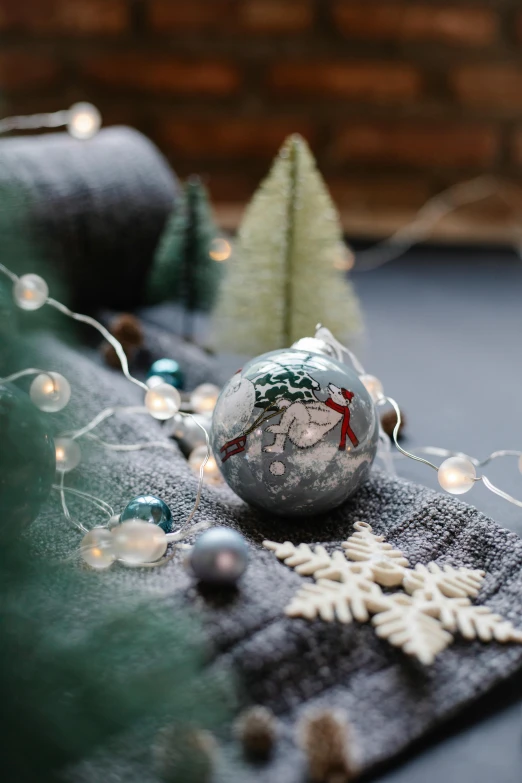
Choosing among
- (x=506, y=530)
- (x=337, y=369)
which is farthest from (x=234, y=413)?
(x=506, y=530)

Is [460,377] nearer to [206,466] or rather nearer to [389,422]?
[389,422]

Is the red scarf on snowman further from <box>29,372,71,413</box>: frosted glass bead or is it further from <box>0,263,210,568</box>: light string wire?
<box>29,372,71,413</box>: frosted glass bead

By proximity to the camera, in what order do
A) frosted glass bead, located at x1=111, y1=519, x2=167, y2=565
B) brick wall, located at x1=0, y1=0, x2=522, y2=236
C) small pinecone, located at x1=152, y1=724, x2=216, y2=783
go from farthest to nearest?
brick wall, located at x1=0, y1=0, x2=522, y2=236, frosted glass bead, located at x1=111, y1=519, x2=167, y2=565, small pinecone, located at x1=152, y1=724, x2=216, y2=783

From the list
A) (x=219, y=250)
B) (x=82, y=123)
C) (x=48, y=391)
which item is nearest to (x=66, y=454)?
(x=48, y=391)

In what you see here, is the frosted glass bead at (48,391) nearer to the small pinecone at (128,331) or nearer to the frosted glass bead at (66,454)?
the frosted glass bead at (66,454)

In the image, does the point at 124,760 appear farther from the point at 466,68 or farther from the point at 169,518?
the point at 466,68

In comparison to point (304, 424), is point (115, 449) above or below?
below

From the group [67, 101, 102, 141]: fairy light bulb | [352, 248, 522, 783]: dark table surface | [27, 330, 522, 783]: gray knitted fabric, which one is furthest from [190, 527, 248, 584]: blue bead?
[67, 101, 102, 141]: fairy light bulb
